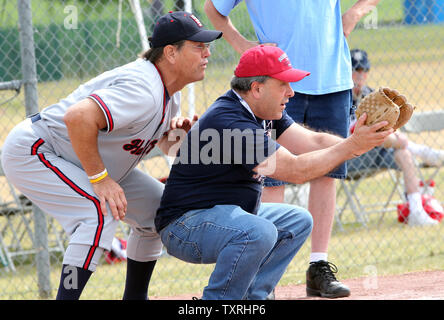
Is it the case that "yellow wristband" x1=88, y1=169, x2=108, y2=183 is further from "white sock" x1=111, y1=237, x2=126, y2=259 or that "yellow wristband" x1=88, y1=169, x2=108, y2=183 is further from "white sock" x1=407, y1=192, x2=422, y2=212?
"white sock" x1=407, y1=192, x2=422, y2=212

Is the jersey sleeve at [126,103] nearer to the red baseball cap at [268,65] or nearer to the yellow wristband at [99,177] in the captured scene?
the yellow wristband at [99,177]

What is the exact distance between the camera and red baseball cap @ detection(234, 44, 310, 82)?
3.28 meters

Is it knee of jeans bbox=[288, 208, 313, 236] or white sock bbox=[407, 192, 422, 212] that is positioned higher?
knee of jeans bbox=[288, 208, 313, 236]

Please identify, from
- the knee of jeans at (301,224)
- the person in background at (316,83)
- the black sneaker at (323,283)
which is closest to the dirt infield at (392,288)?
the black sneaker at (323,283)

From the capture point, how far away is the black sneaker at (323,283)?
3.93m

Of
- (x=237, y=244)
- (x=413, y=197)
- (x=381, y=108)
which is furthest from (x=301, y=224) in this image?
(x=413, y=197)

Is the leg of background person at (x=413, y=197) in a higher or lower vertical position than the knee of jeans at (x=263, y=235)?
lower

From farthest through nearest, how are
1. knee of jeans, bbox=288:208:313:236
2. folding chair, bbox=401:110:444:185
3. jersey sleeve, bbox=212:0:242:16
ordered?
folding chair, bbox=401:110:444:185 < jersey sleeve, bbox=212:0:242:16 < knee of jeans, bbox=288:208:313:236

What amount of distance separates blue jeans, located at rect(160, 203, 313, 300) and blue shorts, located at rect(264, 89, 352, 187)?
65 cm

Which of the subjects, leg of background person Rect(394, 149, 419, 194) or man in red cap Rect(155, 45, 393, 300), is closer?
man in red cap Rect(155, 45, 393, 300)

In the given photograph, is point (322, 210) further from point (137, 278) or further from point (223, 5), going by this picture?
point (223, 5)

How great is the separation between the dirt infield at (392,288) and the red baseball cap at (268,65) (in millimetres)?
1438

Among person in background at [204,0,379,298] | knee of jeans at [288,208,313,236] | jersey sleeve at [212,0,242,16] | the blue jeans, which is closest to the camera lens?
the blue jeans

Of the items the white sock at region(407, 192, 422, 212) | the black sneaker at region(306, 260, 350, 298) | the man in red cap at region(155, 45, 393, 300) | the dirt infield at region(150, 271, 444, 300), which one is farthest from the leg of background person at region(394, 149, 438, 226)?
the man in red cap at region(155, 45, 393, 300)
